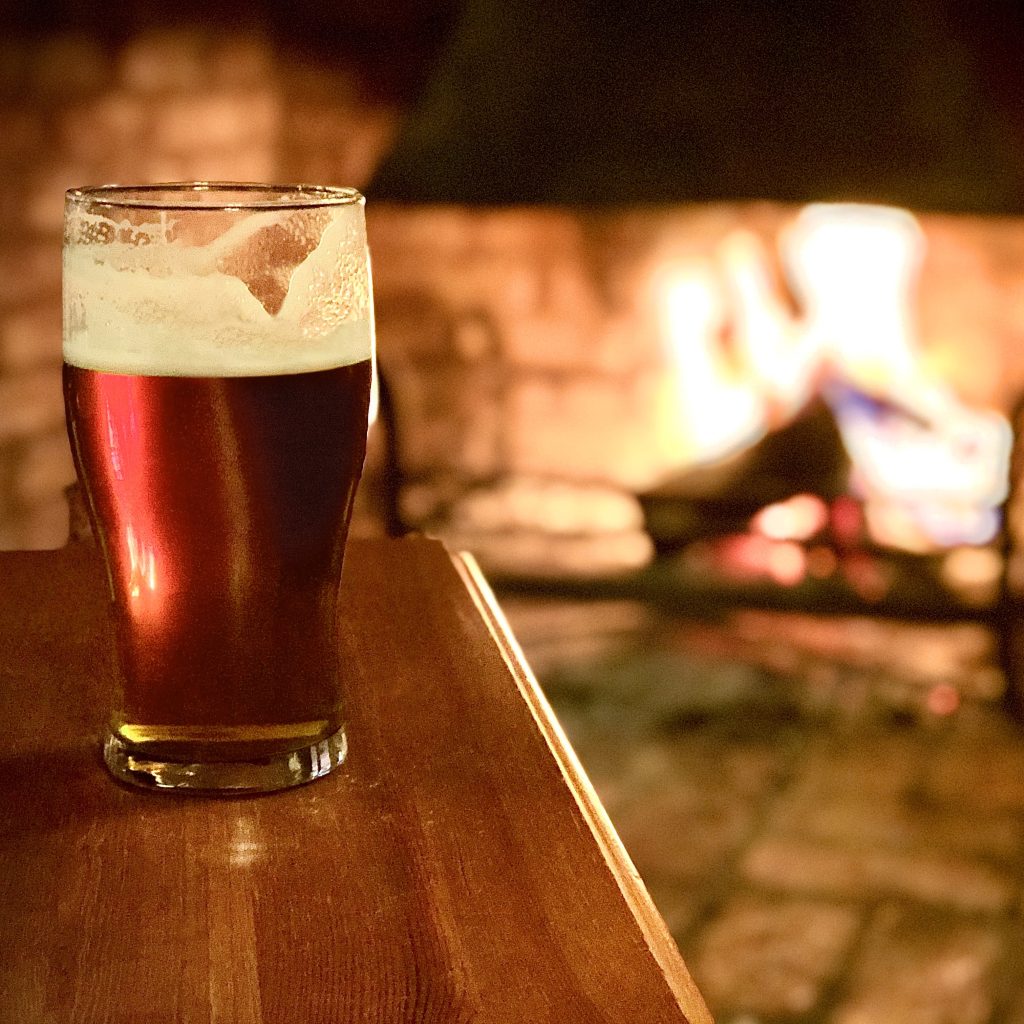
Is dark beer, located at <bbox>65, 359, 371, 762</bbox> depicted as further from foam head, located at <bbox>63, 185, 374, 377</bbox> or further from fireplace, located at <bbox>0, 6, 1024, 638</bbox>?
fireplace, located at <bbox>0, 6, 1024, 638</bbox>

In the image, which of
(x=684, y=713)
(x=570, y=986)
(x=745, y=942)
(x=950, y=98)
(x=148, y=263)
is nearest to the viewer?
(x=570, y=986)

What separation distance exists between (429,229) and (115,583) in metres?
1.59

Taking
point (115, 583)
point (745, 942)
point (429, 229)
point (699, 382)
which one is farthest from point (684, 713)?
point (115, 583)

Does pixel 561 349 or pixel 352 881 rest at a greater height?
pixel 352 881

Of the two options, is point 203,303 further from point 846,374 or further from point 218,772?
point 846,374

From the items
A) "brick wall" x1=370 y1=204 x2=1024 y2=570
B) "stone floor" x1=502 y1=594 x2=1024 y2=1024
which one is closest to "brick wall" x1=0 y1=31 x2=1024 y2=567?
"brick wall" x1=370 y1=204 x2=1024 y2=570

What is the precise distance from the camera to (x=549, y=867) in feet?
1.76

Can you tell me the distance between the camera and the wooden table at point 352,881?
457mm

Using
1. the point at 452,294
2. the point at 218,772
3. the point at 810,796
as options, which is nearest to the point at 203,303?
the point at 218,772

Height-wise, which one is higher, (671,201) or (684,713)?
(671,201)

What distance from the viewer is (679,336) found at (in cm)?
218

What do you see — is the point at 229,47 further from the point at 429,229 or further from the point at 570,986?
the point at 570,986

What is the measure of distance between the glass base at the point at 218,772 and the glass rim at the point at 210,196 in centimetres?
22

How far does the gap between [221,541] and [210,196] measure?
0.16 metres
